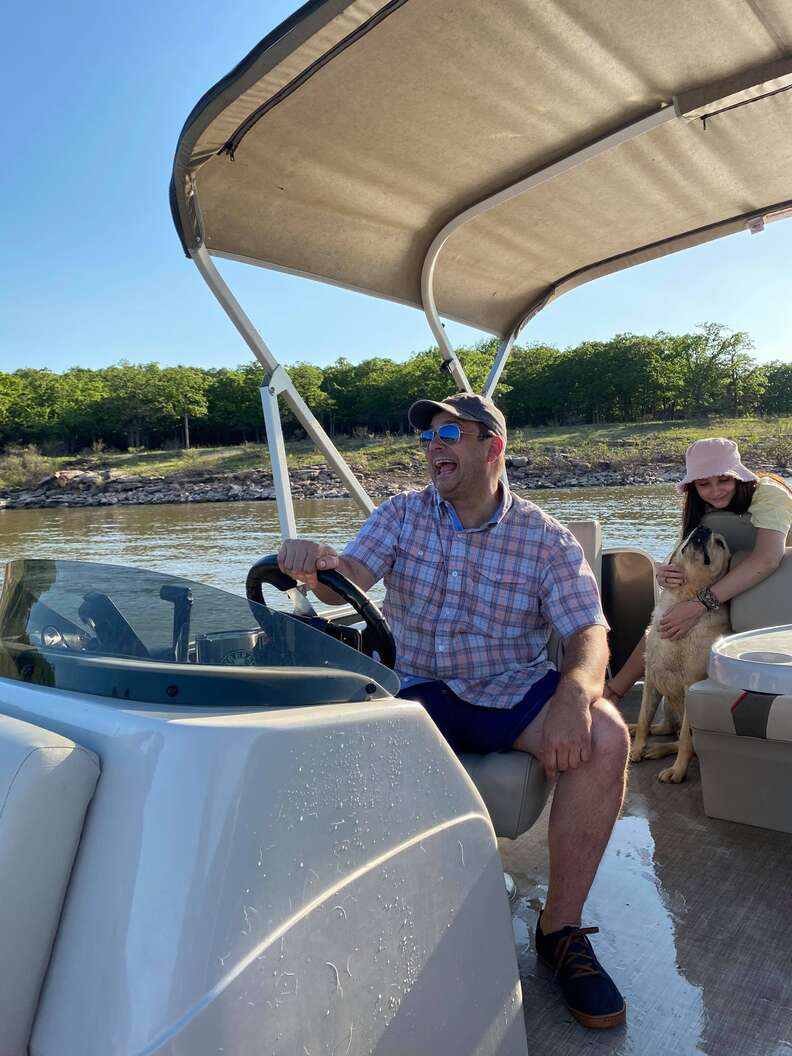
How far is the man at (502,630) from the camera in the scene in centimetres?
157

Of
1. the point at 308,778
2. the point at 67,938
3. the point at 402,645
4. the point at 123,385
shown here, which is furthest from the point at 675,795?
the point at 123,385

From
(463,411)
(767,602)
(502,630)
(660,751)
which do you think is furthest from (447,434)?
(660,751)

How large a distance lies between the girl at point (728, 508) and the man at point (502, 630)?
0.99m

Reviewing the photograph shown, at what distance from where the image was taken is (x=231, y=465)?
139 ft

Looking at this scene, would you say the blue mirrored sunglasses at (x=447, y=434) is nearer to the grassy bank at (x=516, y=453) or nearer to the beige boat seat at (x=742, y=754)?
the beige boat seat at (x=742, y=754)

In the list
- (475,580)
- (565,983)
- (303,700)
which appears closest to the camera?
(303,700)

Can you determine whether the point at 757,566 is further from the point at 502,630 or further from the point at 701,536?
the point at 502,630

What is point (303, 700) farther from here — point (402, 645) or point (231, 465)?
point (231, 465)

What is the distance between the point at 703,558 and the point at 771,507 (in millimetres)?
283

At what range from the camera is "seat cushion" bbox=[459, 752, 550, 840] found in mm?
1599

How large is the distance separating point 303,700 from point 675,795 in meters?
1.95

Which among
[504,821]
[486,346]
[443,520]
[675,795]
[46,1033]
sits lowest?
[675,795]

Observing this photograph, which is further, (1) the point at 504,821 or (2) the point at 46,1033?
(1) the point at 504,821

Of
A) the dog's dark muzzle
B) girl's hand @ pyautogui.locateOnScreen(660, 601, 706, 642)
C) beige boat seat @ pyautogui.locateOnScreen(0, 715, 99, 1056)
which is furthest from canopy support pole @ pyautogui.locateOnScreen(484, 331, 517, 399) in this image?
beige boat seat @ pyautogui.locateOnScreen(0, 715, 99, 1056)
